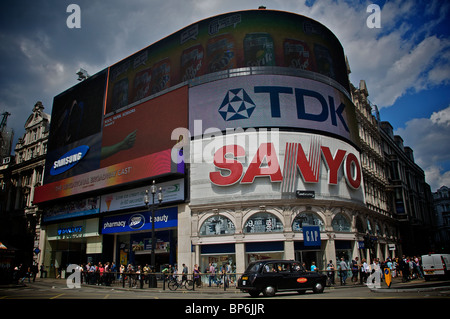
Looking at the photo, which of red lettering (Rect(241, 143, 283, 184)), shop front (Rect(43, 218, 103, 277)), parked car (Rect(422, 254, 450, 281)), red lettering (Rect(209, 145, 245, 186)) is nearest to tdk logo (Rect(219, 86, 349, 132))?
red lettering (Rect(209, 145, 245, 186))

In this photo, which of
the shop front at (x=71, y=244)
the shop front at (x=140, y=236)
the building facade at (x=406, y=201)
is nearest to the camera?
the shop front at (x=140, y=236)

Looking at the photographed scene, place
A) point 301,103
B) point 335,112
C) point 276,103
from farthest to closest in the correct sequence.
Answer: point 335,112
point 301,103
point 276,103

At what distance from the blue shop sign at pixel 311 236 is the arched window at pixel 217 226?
6.21 metres

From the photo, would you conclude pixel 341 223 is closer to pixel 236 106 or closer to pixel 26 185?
pixel 236 106

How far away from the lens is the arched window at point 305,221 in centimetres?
2955

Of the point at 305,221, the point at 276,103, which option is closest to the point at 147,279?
the point at 305,221

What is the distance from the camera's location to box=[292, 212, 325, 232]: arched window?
29547 mm

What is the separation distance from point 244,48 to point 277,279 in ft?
81.5

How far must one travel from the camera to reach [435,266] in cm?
2295

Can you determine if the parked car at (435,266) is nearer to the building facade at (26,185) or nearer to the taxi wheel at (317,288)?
the taxi wheel at (317,288)
